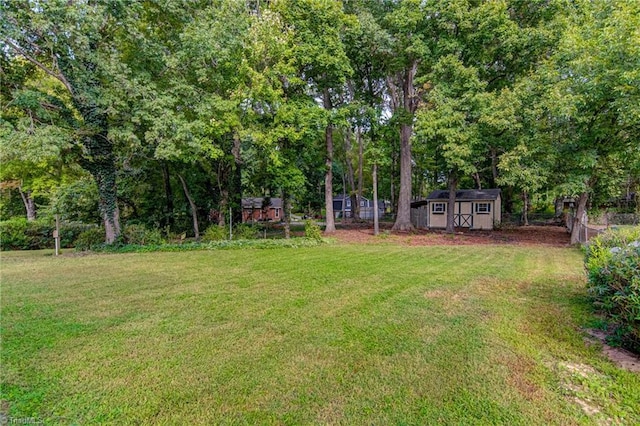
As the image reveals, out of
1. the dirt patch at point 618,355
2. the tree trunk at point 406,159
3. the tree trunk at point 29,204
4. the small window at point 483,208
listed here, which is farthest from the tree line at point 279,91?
the tree trunk at point 29,204

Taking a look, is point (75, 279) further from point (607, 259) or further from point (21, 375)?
point (607, 259)

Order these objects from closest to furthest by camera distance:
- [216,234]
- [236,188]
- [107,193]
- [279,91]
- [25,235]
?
[107,193]
[279,91]
[216,234]
[25,235]
[236,188]

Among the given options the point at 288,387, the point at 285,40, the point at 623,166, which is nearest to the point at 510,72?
the point at 623,166

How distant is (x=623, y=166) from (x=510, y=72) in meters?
6.32

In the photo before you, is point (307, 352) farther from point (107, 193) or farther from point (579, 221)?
point (579, 221)

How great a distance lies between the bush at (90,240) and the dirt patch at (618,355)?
45.8 feet

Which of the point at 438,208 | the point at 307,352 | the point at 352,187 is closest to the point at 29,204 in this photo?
the point at 352,187

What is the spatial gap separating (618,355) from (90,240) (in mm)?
15078

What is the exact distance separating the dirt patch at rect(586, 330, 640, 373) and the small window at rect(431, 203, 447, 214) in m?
17.1

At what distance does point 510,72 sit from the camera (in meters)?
14.8

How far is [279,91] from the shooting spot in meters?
12.3

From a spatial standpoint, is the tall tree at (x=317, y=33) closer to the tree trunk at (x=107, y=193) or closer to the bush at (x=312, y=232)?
the bush at (x=312, y=232)

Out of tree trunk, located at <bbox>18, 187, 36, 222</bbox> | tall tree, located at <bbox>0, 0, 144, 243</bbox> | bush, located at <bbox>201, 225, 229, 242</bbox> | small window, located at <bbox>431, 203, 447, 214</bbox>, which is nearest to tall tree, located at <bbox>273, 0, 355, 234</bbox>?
tall tree, located at <bbox>0, 0, 144, 243</bbox>

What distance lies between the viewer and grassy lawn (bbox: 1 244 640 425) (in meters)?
2.49
